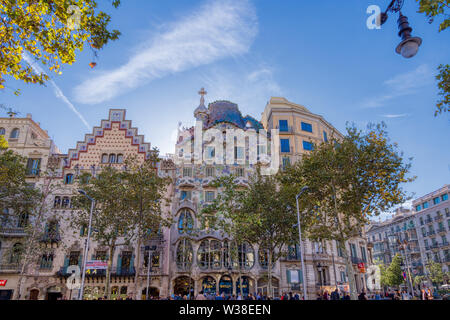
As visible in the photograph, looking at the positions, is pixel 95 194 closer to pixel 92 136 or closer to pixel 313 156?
pixel 92 136

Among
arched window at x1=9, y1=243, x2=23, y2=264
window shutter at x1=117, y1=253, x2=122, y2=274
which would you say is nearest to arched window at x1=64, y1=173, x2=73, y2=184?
arched window at x1=9, y1=243, x2=23, y2=264

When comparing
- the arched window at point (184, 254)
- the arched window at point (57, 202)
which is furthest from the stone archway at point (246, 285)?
the arched window at point (57, 202)

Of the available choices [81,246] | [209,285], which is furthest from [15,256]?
[209,285]

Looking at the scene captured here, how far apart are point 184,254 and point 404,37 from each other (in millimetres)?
33891

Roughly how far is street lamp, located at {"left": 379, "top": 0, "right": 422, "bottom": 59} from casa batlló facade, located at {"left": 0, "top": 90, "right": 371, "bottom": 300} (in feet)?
76.5

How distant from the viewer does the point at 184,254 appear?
36188mm

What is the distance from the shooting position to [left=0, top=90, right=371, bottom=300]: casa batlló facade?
34281mm

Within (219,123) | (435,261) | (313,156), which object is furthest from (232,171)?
(435,261)

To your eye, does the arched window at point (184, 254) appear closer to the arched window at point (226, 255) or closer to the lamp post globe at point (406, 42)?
the arched window at point (226, 255)

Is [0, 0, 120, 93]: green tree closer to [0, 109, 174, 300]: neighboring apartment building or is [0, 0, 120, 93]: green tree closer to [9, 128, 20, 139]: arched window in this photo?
[0, 109, 174, 300]: neighboring apartment building

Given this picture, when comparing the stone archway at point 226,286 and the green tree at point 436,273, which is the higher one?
the green tree at point 436,273

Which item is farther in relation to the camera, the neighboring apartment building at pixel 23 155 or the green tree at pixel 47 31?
the neighboring apartment building at pixel 23 155

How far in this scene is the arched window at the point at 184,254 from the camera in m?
35.8

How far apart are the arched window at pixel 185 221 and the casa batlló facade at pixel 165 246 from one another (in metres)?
0.13
